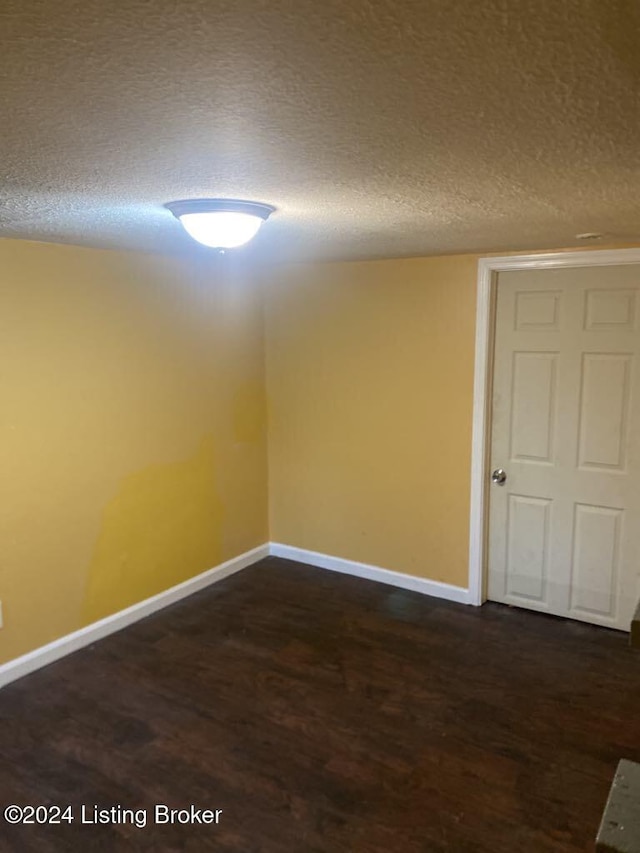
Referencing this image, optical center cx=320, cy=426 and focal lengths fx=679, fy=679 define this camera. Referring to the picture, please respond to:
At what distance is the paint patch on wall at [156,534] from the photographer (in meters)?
3.67

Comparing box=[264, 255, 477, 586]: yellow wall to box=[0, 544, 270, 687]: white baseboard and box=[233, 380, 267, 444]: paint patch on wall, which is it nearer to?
box=[233, 380, 267, 444]: paint patch on wall

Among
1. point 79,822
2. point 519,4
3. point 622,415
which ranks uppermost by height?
point 519,4

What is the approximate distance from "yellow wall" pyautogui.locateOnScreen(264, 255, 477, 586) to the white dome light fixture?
77.8 inches

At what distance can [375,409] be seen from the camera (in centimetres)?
425

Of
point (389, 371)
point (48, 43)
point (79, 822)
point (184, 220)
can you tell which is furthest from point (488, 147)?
point (389, 371)

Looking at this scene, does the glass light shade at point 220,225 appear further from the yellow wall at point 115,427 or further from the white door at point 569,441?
the white door at point 569,441

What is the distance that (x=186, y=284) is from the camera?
398 centimetres

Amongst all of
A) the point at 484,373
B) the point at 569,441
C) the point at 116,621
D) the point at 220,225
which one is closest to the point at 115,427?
the point at 116,621

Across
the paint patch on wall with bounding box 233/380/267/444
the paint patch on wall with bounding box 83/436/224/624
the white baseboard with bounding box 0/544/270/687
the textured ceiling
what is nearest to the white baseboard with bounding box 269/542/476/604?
the white baseboard with bounding box 0/544/270/687

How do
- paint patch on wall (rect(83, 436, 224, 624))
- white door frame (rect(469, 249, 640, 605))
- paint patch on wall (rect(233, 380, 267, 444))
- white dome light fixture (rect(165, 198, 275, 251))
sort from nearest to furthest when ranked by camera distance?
white dome light fixture (rect(165, 198, 275, 251)), white door frame (rect(469, 249, 640, 605)), paint patch on wall (rect(83, 436, 224, 624)), paint patch on wall (rect(233, 380, 267, 444))

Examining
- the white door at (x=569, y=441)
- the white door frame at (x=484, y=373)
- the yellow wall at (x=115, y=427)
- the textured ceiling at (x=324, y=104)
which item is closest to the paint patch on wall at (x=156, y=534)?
the yellow wall at (x=115, y=427)

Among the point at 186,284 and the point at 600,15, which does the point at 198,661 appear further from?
the point at 600,15

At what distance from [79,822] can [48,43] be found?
247 centimetres

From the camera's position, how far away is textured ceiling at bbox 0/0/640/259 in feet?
2.39
